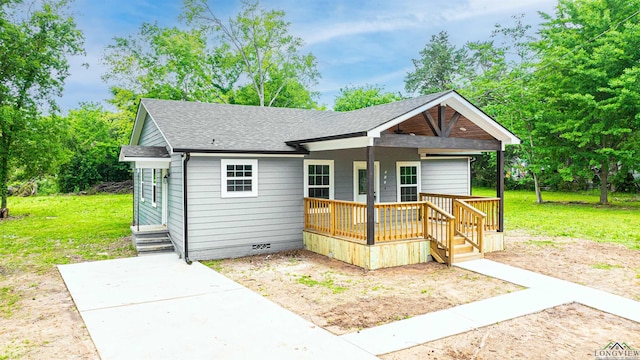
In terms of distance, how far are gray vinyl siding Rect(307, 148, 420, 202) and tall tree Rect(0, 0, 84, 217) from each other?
44.6ft

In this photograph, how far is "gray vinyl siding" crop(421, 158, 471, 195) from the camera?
13219mm

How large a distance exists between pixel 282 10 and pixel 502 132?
85.1ft

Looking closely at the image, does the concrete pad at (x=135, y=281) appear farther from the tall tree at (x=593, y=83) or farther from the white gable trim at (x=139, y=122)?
the tall tree at (x=593, y=83)

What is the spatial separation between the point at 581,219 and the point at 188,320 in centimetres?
1570

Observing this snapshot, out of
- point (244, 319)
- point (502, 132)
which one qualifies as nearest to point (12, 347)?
point (244, 319)

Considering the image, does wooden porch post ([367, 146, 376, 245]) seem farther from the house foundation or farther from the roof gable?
the roof gable

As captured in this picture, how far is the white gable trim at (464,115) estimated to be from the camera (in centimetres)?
848

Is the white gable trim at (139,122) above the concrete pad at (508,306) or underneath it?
above

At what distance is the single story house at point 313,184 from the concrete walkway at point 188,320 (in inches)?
78.2

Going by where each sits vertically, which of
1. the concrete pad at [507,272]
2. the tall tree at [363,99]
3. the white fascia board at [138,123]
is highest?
the tall tree at [363,99]

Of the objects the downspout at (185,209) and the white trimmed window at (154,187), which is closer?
the downspout at (185,209)

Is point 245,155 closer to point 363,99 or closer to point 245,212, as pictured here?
point 245,212

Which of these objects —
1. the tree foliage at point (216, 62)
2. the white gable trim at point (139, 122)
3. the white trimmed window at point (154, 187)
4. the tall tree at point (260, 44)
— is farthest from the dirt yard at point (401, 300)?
the tall tree at point (260, 44)

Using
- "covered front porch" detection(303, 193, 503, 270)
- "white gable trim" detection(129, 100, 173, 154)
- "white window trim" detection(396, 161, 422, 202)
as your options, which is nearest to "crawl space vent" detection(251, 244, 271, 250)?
"covered front porch" detection(303, 193, 503, 270)
